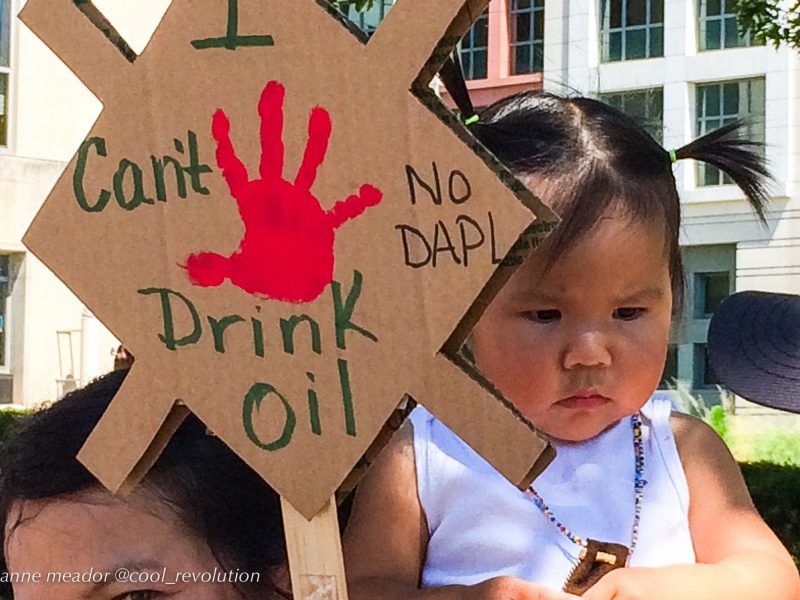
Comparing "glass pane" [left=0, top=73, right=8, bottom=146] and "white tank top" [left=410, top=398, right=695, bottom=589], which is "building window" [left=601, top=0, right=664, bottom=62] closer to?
"glass pane" [left=0, top=73, right=8, bottom=146]

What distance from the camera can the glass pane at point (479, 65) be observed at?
12.0 metres

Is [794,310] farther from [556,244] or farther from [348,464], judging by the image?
[348,464]

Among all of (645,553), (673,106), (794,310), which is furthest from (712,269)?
(645,553)

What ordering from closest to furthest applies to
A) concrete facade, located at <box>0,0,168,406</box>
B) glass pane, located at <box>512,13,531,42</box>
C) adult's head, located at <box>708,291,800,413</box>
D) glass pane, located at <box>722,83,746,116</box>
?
1. adult's head, located at <box>708,291,800,413</box>
2. concrete facade, located at <box>0,0,168,406</box>
3. glass pane, located at <box>722,83,746,116</box>
4. glass pane, located at <box>512,13,531,42</box>

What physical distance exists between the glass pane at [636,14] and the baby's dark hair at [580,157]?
1087 cm

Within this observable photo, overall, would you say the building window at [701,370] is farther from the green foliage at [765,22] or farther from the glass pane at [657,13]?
the green foliage at [765,22]

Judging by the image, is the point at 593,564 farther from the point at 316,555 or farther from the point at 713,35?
the point at 713,35

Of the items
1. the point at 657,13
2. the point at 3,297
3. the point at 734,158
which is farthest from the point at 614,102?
the point at 657,13

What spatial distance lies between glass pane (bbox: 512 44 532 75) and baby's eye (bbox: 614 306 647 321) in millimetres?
11228

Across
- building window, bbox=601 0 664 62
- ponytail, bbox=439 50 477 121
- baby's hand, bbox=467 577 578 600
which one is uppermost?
building window, bbox=601 0 664 62

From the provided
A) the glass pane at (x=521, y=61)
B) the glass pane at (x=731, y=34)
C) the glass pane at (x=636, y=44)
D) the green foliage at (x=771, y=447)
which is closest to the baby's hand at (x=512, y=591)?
the green foliage at (x=771, y=447)

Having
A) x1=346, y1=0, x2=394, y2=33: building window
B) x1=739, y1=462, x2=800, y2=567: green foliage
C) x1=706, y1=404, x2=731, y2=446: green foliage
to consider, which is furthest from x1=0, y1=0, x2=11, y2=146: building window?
x1=739, y1=462, x2=800, y2=567: green foliage

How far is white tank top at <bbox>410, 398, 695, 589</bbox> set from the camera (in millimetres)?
1097

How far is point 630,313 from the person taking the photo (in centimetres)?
108
